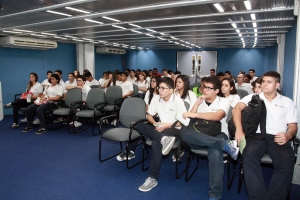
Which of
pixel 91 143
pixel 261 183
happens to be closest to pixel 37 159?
pixel 91 143

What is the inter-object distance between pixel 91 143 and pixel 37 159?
1.06m

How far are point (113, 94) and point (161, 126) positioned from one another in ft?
9.97

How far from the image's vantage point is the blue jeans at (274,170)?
223cm

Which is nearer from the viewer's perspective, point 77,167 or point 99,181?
point 99,181

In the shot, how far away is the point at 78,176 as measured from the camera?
3174 mm

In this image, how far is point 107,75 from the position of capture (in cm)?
812

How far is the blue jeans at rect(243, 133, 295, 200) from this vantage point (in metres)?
2.23

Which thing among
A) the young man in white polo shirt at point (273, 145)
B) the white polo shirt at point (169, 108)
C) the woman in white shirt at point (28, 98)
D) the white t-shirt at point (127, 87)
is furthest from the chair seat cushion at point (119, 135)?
the woman in white shirt at point (28, 98)

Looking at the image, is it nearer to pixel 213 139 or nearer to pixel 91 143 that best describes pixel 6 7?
pixel 91 143

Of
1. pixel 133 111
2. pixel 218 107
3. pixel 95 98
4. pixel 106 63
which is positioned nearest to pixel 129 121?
pixel 133 111

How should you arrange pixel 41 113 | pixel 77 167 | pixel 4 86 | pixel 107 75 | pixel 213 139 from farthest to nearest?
pixel 107 75, pixel 4 86, pixel 41 113, pixel 77 167, pixel 213 139

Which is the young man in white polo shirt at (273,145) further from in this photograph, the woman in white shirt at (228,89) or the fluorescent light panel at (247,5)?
the fluorescent light panel at (247,5)

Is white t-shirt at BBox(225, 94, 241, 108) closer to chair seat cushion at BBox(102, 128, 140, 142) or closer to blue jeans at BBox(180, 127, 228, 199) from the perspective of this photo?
blue jeans at BBox(180, 127, 228, 199)

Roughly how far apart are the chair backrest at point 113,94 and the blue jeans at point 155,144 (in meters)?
2.72
